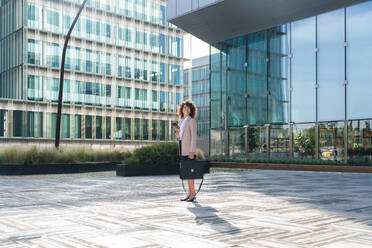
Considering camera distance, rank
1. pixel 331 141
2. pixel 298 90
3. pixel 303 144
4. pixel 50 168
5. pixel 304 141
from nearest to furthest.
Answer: pixel 50 168
pixel 331 141
pixel 304 141
pixel 303 144
pixel 298 90

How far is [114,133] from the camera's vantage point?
5109 cm

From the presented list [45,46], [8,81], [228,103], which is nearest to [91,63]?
[45,46]

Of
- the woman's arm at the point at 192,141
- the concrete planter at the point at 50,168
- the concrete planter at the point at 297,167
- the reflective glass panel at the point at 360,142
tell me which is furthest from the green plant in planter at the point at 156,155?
the reflective glass panel at the point at 360,142

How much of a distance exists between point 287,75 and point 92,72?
29.7m

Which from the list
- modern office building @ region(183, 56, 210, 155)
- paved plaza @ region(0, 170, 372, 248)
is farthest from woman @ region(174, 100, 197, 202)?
modern office building @ region(183, 56, 210, 155)

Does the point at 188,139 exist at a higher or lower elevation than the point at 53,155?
higher

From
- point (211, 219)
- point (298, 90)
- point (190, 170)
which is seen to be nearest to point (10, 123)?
point (298, 90)

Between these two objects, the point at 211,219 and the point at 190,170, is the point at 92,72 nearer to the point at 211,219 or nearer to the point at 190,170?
the point at 190,170

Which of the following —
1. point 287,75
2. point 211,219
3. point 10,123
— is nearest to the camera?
point 211,219

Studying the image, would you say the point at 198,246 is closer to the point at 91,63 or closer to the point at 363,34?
the point at 363,34

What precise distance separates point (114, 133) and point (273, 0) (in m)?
32.3

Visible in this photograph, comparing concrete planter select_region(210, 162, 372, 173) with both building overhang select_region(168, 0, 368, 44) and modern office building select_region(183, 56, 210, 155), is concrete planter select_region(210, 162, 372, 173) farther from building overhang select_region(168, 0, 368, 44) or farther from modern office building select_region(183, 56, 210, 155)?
modern office building select_region(183, 56, 210, 155)

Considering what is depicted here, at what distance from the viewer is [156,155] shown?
17797 millimetres

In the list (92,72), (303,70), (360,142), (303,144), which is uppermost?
(92,72)
